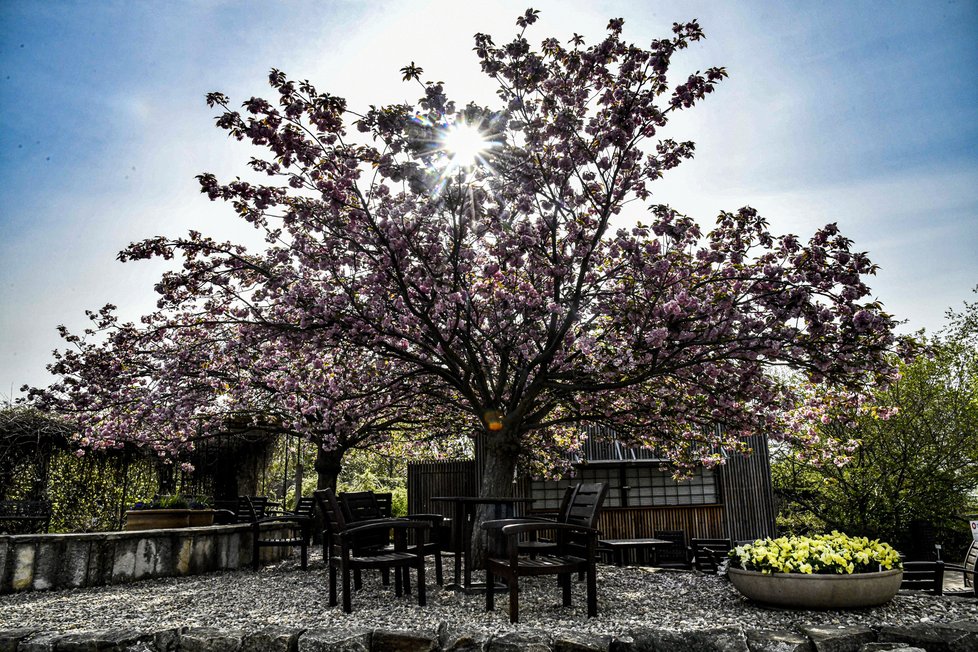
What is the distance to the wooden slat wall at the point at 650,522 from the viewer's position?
42.8 ft

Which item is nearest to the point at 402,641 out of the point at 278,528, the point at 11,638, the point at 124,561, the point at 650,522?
the point at 11,638

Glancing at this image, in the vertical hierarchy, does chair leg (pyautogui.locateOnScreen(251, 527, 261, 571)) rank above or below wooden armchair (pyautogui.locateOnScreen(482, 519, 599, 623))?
below

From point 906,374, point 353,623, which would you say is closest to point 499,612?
point 353,623

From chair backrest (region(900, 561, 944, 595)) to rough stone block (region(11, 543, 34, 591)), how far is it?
8.21 m

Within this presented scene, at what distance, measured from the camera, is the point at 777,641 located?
3.82 metres

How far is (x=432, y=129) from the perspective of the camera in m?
6.05

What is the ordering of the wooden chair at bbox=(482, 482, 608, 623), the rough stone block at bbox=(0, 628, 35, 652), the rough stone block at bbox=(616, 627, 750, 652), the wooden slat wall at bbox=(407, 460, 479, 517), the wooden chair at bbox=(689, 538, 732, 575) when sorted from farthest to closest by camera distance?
1. the wooden slat wall at bbox=(407, 460, 479, 517)
2. the wooden chair at bbox=(689, 538, 732, 575)
3. the wooden chair at bbox=(482, 482, 608, 623)
4. the rough stone block at bbox=(0, 628, 35, 652)
5. the rough stone block at bbox=(616, 627, 750, 652)

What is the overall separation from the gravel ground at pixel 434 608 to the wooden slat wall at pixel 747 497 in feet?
24.2

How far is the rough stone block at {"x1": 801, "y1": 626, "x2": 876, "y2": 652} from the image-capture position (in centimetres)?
379

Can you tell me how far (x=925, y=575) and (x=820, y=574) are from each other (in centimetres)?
210

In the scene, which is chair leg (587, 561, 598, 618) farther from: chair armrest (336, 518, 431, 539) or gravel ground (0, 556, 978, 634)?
chair armrest (336, 518, 431, 539)

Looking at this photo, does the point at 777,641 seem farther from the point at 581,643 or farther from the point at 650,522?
the point at 650,522

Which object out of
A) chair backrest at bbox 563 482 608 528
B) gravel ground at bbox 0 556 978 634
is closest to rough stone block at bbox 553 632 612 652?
gravel ground at bbox 0 556 978 634

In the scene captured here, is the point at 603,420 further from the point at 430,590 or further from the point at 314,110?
the point at 314,110
